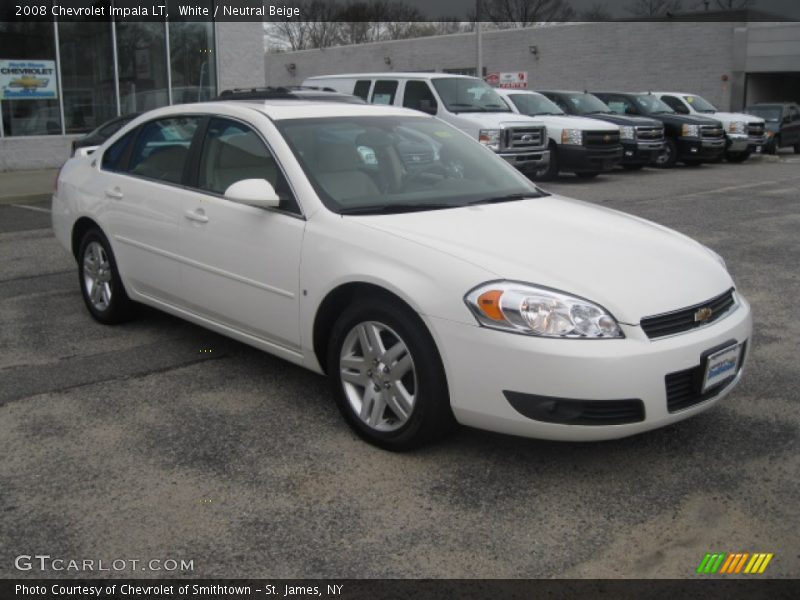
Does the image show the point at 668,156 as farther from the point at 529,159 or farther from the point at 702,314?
the point at 702,314

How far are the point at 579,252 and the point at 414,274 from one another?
80 cm

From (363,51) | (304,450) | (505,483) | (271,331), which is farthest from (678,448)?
(363,51)

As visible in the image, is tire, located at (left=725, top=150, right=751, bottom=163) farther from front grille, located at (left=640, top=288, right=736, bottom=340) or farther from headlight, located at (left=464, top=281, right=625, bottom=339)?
headlight, located at (left=464, top=281, right=625, bottom=339)

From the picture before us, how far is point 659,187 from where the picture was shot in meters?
16.5

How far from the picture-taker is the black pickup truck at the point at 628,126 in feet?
64.3

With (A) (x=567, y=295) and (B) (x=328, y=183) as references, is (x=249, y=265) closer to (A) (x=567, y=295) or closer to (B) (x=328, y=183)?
(B) (x=328, y=183)

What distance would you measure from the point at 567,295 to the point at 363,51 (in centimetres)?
4881

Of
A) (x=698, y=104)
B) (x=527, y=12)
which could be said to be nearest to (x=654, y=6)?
(x=527, y=12)

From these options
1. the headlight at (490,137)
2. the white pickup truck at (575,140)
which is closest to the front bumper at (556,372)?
the headlight at (490,137)

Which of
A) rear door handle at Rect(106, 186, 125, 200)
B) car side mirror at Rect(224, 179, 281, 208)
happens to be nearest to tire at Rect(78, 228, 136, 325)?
rear door handle at Rect(106, 186, 125, 200)

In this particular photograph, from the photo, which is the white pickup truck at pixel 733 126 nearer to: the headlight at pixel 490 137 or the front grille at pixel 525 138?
Result: the front grille at pixel 525 138

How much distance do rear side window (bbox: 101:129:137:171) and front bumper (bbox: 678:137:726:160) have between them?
58.1 feet

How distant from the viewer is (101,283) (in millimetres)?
6105
